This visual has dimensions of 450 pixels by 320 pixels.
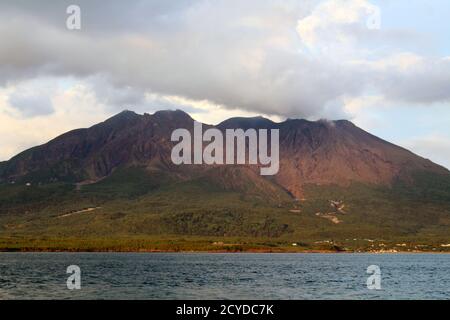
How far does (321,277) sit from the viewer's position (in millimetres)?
120562
